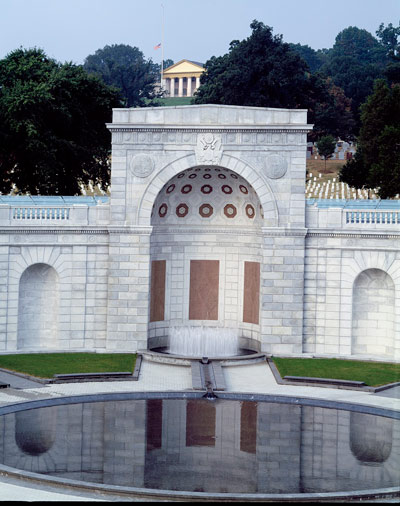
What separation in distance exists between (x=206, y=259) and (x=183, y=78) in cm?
15205

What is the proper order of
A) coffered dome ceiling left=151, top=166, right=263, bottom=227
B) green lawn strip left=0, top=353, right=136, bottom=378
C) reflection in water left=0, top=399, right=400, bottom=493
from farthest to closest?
coffered dome ceiling left=151, top=166, right=263, bottom=227, green lawn strip left=0, top=353, right=136, bottom=378, reflection in water left=0, top=399, right=400, bottom=493

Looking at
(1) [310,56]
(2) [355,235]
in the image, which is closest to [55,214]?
(2) [355,235]

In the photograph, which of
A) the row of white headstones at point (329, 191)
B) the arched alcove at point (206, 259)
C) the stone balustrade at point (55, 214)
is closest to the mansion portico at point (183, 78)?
the row of white headstones at point (329, 191)

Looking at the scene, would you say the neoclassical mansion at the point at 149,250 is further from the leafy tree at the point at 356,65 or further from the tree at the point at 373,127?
the leafy tree at the point at 356,65

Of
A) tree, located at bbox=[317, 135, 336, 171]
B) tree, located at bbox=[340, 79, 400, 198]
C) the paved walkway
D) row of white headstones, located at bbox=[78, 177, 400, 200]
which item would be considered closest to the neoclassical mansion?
the paved walkway

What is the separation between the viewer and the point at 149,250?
121ft

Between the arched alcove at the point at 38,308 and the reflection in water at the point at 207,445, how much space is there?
33.0 feet

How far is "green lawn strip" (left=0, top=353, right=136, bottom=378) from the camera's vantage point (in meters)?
32.6

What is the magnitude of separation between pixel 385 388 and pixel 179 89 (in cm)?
16325

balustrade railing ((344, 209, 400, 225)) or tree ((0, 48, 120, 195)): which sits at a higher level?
tree ((0, 48, 120, 195))

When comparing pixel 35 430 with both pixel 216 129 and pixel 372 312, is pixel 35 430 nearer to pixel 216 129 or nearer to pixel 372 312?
pixel 216 129

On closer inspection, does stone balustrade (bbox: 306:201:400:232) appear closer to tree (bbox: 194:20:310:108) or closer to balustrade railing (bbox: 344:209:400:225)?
balustrade railing (bbox: 344:209:400:225)

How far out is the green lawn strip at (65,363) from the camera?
3259 centimetres

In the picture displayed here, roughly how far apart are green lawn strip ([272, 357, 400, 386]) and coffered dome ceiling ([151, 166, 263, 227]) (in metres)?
7.32
